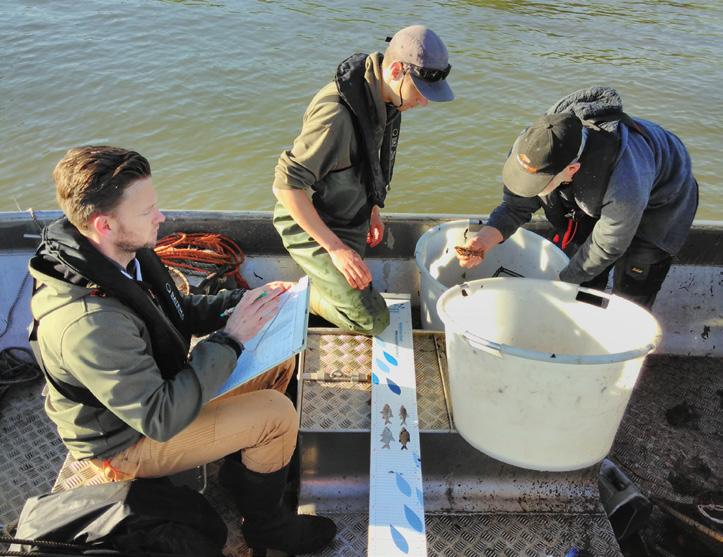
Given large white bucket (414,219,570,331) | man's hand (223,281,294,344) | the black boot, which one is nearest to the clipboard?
man's hand (223,281,294,344)

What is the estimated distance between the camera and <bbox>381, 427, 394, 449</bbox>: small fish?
2449 mm

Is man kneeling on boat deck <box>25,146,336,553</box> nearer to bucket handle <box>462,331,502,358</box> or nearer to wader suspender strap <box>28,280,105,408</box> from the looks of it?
wader suspender strap <box>28,280,105,408</box>

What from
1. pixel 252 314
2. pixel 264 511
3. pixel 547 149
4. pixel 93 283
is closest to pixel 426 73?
pixel 547 149

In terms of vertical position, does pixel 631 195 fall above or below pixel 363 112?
below

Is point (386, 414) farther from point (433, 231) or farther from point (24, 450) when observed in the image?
point (24, 450)

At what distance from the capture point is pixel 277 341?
2.27 meters

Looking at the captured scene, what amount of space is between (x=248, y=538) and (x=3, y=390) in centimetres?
180

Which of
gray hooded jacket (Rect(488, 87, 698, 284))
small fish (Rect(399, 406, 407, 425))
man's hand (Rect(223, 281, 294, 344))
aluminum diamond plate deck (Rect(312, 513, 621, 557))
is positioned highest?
gray hooded jacket (Rect(488, 87, 698, 284))

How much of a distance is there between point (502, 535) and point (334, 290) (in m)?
1.34

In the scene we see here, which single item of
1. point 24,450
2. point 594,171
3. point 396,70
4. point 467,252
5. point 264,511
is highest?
point 396,70

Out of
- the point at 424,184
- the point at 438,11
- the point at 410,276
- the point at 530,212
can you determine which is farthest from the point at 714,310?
the point at 438,11

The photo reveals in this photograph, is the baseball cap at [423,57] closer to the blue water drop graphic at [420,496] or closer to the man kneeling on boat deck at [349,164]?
the man kneeling on boat deck at [349,164]

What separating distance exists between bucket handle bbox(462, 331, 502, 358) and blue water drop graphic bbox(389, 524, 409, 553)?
69cm

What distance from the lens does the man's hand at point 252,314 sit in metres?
2.23
